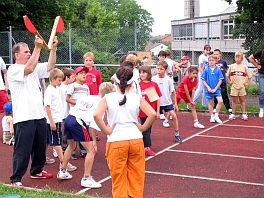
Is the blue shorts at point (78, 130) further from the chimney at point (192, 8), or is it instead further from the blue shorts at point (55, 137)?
the chimney at point (192, 8)

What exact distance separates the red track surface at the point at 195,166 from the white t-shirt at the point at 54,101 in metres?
0.92

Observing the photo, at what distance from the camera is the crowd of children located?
5.21 metres

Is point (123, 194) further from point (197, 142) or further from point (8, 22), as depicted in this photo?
point (8, 22)

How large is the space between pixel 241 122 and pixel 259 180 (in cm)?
537

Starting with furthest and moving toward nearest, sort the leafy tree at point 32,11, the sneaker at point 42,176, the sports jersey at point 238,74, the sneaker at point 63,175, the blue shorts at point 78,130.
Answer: the leafy tree at point 32,11
the sports jersey at point 238,74
the sneaker at point 42,176
the sneaker at point 63,175
the blue shorts at point 78,130

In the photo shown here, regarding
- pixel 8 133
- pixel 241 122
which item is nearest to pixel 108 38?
pixel 241 122

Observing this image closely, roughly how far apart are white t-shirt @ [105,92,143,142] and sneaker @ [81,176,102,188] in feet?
5.37

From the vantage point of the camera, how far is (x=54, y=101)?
7.69 metres

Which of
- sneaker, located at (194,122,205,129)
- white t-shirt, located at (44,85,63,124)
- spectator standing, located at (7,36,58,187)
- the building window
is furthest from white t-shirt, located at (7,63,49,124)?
the building window

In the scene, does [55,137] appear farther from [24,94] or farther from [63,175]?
[24,94]

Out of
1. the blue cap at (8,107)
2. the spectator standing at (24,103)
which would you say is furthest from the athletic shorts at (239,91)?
the spectator standing at (24,103)

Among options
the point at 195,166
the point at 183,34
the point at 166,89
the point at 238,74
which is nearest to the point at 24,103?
the point at 195,166

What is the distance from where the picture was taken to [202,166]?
7.86 m

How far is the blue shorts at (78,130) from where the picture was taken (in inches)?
272
